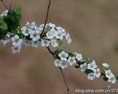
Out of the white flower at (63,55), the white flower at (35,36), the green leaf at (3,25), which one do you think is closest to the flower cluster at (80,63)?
the white flower at (63,55)

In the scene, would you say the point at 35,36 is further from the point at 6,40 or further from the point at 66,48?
the point at 66,48

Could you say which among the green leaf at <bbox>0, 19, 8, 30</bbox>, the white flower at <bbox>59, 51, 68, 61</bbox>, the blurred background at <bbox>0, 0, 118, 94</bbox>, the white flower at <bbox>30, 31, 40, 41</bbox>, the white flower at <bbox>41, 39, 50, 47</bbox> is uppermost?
the blurred background at <bbox>0, 0, 118, 94</bbox>

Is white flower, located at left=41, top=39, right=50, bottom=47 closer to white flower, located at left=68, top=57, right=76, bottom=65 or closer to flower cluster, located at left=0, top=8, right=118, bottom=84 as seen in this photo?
flower cluster, located at left=0, top=8, right=118, bottom=84

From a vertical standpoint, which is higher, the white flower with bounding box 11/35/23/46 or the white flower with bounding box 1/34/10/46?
the white flower with bounding box 1/34/10/46

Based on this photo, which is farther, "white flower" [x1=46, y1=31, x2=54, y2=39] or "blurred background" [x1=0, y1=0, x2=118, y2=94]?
"blurred background" [x1=0, y1=0, x2=118, y2=94]

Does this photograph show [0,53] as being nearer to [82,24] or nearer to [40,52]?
[40,52]

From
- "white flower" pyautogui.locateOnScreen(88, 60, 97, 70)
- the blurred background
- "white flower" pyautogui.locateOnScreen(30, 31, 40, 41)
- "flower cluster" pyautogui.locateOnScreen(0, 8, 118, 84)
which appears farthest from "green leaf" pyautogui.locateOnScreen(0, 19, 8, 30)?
the blurred background

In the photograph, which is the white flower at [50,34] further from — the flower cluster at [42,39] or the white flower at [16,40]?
the white flower at [16,40]

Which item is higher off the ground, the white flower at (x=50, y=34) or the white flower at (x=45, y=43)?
the white flower at (x=50, y=34)

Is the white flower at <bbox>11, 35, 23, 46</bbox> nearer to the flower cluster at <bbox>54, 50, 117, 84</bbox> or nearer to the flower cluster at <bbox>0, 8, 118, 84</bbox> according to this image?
the flower cluster at <bbox>0, 8, 118, 84</bbox>
